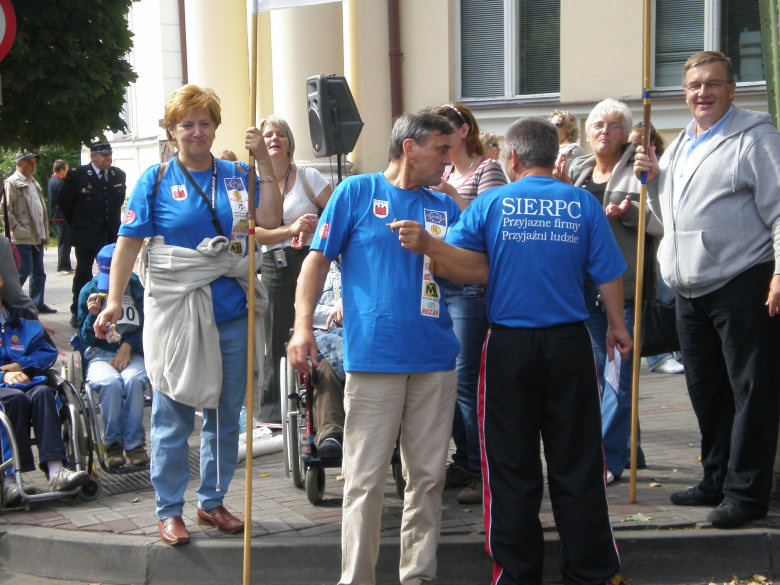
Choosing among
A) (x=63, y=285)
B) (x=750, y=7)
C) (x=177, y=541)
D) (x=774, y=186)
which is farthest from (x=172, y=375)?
(x=63, y=285)

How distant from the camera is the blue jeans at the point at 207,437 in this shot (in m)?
5.02

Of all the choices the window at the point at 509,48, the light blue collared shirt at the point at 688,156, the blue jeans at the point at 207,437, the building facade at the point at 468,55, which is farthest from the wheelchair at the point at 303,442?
the window at the point at 509,48

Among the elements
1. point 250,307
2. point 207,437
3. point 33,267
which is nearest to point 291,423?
point 207,437

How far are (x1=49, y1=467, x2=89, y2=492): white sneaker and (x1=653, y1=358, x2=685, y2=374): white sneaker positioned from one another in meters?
5.69

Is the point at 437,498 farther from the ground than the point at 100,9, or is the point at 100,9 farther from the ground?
the point at 100,9

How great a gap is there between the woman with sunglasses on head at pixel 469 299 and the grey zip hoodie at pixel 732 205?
1012mm

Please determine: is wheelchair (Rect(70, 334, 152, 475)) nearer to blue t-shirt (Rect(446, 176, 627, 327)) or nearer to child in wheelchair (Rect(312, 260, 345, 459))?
child in wheelchair (Rect(312, 260, 345, 459))

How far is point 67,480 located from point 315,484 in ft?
4.52

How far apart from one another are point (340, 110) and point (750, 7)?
5.31 metres

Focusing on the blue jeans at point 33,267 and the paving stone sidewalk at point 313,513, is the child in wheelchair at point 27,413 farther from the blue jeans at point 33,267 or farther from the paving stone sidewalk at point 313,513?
the blue jeans at point 33,267

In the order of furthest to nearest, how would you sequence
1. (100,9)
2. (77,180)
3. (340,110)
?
(77,180)
(340,110)
(100,9)

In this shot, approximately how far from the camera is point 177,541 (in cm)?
496

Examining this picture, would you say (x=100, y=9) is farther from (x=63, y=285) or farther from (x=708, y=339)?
(x=63, y=285)

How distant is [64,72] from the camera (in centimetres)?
875
